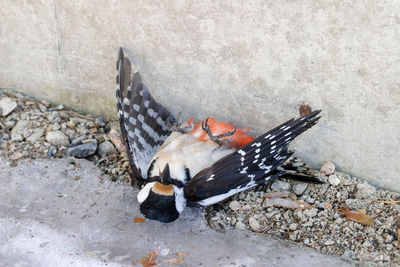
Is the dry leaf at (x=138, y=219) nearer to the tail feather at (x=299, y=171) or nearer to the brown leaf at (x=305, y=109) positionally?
the tail feather at (x=299, y=171)

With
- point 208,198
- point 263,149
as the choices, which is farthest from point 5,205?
point 263,149

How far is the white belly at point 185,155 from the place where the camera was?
2.84 metres

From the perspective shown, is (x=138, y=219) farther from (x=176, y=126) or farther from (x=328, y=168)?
(x=328, y=168)

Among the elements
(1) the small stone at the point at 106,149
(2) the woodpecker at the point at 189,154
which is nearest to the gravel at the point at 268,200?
(1) the small stone at the point at 106,149

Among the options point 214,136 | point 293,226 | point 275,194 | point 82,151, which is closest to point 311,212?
point 293,226

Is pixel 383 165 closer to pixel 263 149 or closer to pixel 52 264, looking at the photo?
pixel 263 149

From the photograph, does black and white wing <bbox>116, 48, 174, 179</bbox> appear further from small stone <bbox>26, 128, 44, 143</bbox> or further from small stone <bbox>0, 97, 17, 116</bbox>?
small stone <bbox>0, 97, 17, 116</bbox>

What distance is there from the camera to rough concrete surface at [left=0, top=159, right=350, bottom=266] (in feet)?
8.30

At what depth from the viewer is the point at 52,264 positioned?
2498mm

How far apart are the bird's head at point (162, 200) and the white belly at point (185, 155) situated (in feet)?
0.29

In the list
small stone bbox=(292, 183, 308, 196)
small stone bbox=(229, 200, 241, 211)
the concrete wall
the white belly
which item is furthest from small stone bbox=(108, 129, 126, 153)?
small stone bbox=(292, 183, 308, 196)

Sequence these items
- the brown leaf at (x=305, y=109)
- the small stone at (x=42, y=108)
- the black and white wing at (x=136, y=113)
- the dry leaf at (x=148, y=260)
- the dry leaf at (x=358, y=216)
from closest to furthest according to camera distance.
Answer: the dry leaf at (x=148, y=260) → the dry leaf at (x=358, y=216) → the brown leaf at (x=305, y=109) → the black and white wing at (x=136, y=113) → the small stone at (x=42, y=108)

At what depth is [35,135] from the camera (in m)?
3.29

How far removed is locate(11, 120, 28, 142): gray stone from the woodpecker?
71 cm
